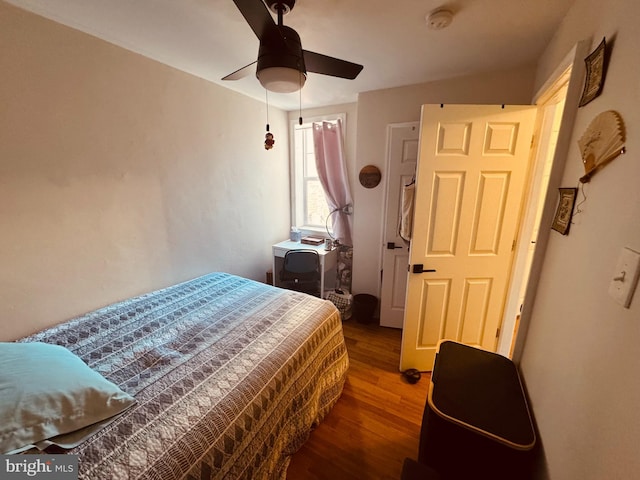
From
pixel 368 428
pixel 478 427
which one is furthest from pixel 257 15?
pixel 368 428

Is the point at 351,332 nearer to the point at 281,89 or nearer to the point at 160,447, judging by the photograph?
the point at 160,447

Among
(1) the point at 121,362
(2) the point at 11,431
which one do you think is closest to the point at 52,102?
(1) the point at 121,362

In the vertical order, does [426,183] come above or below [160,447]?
above

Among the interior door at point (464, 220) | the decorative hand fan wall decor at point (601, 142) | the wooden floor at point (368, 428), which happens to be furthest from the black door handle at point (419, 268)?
the decorative hand fan wall decor at point (601, 142)

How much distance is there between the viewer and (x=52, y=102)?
1411 millimetres

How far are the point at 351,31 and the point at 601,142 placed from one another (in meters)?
1.32

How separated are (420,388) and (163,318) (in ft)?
6.23

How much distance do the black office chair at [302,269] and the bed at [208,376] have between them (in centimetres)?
71

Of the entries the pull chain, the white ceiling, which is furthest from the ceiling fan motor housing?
the pull chain

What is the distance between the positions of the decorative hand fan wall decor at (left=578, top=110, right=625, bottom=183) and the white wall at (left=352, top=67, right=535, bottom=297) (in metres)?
1.38

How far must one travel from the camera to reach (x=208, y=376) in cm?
114

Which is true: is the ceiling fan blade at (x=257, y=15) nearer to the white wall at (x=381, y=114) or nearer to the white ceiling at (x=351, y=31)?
the white ceiling at (x=351, y=31)

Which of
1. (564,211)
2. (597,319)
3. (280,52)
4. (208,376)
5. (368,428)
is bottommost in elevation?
(368,428)

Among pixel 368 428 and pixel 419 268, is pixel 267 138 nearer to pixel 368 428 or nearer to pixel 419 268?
pixel 419 268
